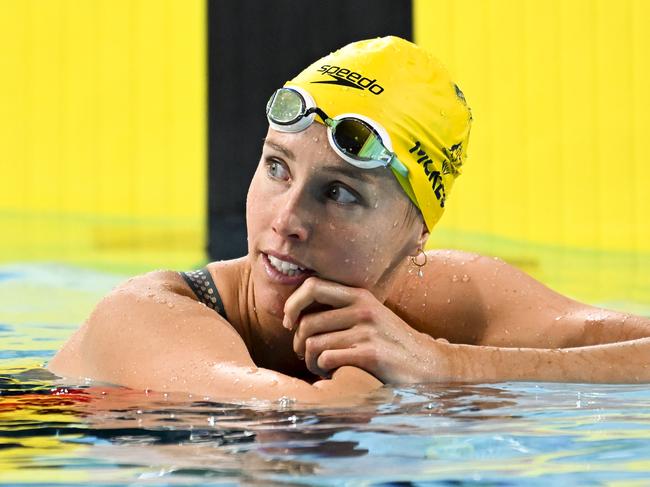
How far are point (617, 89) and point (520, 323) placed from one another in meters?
5.57

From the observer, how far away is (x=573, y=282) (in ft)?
23.8

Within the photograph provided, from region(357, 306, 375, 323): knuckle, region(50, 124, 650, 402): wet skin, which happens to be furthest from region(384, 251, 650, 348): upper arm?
region(357, 306, 375, 323): knuckle

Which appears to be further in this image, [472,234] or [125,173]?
[125,173]

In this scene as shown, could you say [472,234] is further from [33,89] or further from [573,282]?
[33,89]

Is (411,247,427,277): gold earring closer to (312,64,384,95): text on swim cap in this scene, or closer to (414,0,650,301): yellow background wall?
(312,64,384,95): text on swim cap

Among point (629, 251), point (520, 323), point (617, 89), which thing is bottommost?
point (629, 251)

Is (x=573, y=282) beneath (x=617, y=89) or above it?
beneath

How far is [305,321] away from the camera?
9.47 ft

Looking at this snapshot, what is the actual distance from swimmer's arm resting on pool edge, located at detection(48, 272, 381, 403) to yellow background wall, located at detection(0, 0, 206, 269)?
6.81 metres

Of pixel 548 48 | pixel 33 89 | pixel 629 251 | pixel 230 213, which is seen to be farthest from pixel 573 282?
pixel 33 89

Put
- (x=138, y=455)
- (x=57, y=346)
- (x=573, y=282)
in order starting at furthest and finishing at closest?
(x=573, y=282), (x=57, y=346), (x=138, y=455)

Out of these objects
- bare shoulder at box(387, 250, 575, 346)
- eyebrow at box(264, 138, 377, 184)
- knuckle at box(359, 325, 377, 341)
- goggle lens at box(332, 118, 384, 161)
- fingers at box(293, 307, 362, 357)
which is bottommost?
bare shoulder at box(387, 250, 575, 346)

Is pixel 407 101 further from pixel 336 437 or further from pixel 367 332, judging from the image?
pixel 336 437

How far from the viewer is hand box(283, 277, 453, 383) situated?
2.85 m
